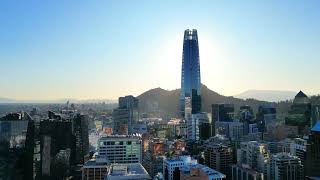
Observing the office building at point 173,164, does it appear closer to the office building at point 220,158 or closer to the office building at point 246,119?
the office building at point 220,158

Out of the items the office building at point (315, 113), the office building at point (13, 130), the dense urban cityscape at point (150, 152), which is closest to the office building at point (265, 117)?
the dense urban cityscape at point (150, 152)

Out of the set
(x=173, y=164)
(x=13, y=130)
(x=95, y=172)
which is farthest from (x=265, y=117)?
(x=95, y=172)

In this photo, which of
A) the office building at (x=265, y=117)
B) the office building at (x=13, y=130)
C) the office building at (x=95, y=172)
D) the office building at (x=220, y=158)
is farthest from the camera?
the office building at (x=265, y=117)

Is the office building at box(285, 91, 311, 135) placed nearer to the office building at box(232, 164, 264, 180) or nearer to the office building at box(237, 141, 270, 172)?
the office building at box(237, 141, 270, 172)

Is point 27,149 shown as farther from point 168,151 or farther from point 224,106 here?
point 224,106

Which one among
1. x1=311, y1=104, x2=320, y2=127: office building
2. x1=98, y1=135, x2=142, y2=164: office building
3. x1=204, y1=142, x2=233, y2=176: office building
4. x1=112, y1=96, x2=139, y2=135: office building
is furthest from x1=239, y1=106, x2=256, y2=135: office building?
x1=98, y1=135, x2=142, y2=164: office building

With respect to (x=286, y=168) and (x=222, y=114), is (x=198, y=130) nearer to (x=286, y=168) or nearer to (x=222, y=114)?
(x=222, y=114)
